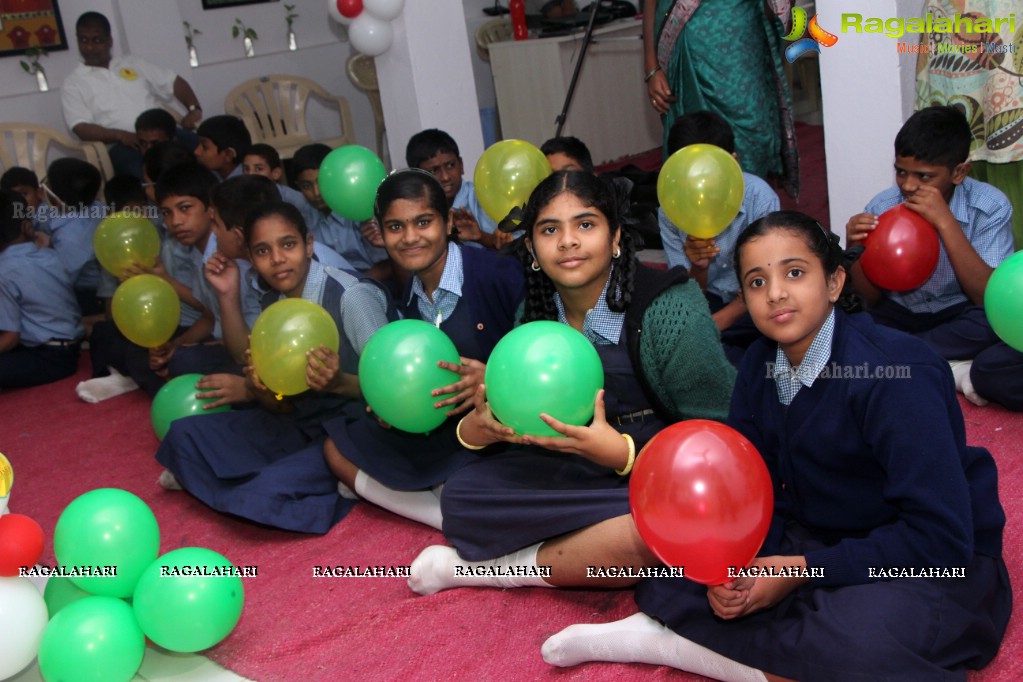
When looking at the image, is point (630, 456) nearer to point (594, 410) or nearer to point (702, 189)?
point (594, 410)

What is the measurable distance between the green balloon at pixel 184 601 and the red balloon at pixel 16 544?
0.59ft

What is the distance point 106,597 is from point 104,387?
1.89 meters

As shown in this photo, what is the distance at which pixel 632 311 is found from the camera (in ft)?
5.74

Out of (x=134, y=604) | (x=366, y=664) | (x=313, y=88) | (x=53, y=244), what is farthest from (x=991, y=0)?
(x=313, y=88)

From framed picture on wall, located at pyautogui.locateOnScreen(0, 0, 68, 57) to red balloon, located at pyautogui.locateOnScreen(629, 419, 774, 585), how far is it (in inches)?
198

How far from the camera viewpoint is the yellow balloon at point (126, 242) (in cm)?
310

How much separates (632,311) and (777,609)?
584 mm

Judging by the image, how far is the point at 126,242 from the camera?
310 centimetres

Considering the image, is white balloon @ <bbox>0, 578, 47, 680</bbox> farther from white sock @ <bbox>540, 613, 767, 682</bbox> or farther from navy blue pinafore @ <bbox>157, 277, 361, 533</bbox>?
white sock @ <bbox>540, 613, 767, 682</bbox>

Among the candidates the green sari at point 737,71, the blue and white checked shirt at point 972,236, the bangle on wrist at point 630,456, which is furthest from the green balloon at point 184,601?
the green sari at point 737,71

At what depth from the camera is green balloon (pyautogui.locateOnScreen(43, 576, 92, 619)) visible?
1.71 m

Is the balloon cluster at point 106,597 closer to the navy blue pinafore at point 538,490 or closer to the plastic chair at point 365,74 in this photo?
the navy blue pinafore at point 538,490

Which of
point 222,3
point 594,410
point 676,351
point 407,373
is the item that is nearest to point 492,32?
point 222,3

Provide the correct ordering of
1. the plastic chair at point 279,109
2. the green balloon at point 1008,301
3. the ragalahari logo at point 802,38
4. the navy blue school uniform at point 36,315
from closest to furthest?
the green balloon at point 1008,301
the ragalahari logo at point 802,38
the navy blue school uniform at point 36,315
the plastic chair at point 279,109
